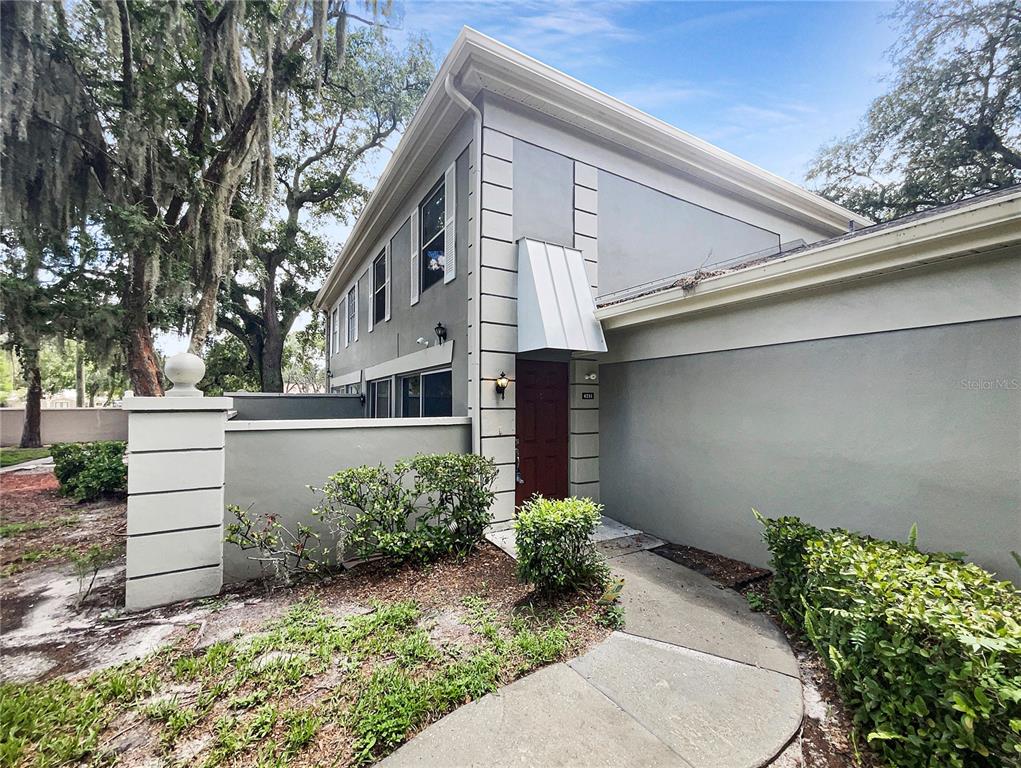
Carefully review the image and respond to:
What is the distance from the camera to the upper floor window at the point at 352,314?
12595 millimetres

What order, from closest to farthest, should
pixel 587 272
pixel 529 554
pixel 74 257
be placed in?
pixel 529 554 → pixel 587 272 → pixel 74 257

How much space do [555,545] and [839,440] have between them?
2.78 meters

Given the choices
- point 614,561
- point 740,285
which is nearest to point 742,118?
point 740,285

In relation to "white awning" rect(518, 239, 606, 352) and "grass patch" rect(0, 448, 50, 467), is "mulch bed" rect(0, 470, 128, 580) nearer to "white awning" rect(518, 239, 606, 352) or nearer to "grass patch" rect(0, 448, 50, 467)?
"grass patch" rect(0, 448, 50, 467)

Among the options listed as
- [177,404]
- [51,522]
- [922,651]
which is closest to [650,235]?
[922,651]

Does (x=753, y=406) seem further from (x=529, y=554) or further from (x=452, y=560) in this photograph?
(x=452, y=560)

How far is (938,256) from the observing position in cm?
308

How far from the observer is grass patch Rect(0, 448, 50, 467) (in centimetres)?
1195

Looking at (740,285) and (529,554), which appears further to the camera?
(740,285)

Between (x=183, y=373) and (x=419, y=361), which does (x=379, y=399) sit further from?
(x=183, y=373)

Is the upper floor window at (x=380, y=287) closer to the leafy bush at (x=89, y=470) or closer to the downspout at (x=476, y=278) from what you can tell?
the downspout at (x=476, y=278)

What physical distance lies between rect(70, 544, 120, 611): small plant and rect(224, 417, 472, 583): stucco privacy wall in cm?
128

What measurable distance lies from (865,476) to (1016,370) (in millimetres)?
1229

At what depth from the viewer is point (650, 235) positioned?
6.74 metres
